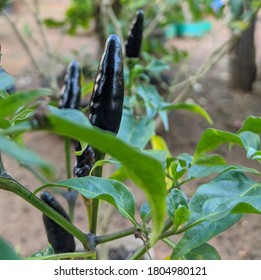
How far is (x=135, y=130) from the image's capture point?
2.83ft

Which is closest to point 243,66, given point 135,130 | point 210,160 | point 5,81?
point 135,130

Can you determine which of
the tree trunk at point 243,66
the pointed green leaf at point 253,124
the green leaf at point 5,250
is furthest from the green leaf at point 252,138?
the tree trunk at point 243,66

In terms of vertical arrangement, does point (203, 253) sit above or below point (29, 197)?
below

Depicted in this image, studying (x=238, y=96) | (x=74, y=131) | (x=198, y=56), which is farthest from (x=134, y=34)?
(x=198, y=56)

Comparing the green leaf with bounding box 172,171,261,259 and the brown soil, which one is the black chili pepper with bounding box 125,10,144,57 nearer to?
the green leaf with bounding box 172,171,261,259

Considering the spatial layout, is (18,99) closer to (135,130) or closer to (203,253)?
(203,253)

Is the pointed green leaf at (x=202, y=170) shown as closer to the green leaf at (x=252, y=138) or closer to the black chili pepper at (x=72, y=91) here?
the green leaf at (x=252, y=138)

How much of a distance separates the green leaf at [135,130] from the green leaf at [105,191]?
0.79 feet

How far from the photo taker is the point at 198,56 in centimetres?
413

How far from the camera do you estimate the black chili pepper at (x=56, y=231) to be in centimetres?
72

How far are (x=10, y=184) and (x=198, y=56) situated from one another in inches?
149

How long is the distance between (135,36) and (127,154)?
0.65 m

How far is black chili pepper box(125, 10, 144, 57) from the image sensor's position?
38.1 inches

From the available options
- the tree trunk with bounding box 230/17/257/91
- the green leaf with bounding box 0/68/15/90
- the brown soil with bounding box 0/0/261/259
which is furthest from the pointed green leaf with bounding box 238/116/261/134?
the tree trunk with bounding box 230/17/257/91
